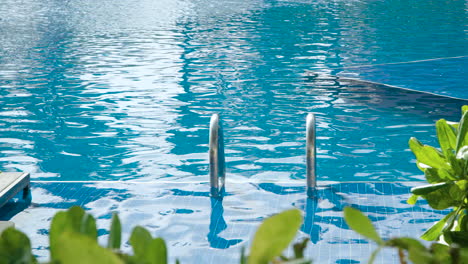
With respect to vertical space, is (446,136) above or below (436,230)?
above

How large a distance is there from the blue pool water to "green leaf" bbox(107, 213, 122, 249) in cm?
393

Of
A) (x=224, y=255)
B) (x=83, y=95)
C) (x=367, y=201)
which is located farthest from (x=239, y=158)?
(x=83, y=95)

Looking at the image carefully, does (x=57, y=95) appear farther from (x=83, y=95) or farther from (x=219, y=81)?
(x=219, y=81)

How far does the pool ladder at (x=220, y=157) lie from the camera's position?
5.07 meters

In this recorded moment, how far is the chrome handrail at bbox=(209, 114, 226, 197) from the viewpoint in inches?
200

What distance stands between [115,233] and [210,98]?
31.0ft

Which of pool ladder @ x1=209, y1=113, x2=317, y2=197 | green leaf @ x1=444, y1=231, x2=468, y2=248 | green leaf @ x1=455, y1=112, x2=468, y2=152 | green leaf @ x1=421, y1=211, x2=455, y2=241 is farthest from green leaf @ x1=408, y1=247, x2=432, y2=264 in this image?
pool ladder @ x1=209, y1=113, x2=317, y2=197

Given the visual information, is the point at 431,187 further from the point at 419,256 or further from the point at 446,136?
the point at 419,256

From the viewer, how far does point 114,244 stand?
65 centimetres

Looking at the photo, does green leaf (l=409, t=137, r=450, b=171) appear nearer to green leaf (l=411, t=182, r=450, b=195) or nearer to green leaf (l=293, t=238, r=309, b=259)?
green leaf (l=411, t=182, r=450, b=195)

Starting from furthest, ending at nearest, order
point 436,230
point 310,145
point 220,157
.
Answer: point 220,157 → point 310,145 → point 436,230

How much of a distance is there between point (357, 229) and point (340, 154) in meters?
6.87

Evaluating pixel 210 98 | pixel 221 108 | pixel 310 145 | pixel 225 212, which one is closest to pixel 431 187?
pixel 310 145

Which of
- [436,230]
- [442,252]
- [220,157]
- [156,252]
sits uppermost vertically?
[156,252]
